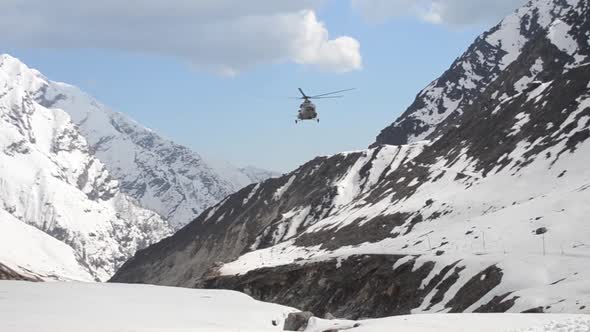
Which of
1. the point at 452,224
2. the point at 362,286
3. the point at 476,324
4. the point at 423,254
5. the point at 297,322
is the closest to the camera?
the point at 476,324

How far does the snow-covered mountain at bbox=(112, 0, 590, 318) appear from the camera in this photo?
39.3 meters

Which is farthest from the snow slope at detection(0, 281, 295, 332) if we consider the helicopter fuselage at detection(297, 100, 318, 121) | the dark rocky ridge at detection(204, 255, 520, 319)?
the helicopter fuselage at detection(297, 100, 318, 121)

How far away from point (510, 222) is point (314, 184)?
364 ft

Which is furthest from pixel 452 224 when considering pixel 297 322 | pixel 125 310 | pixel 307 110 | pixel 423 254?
pixel 125 310

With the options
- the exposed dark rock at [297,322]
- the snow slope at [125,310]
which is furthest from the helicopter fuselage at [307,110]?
the exposed dark rock at [297,322]

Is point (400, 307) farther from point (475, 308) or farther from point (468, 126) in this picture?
point (468, 126)

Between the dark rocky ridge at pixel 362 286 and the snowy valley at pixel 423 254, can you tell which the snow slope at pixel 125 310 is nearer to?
the snowy valley at pixel 423 254

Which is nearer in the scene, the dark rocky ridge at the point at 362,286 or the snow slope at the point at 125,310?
the snow slope at the point at 125,310

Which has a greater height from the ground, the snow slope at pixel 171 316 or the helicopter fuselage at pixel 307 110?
the helicopter fuselage at pixel 307 110

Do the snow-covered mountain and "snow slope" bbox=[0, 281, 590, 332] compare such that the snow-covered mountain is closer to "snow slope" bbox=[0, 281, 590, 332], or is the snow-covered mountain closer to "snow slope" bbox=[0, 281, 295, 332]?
"snow slope" bbox=[0, 281, 590, 332]

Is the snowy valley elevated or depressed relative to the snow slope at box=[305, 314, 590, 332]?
elevated

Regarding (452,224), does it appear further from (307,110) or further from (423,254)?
(307,110)

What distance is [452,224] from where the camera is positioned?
67.6 meters

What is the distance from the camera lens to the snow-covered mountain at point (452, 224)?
39.3 metres
